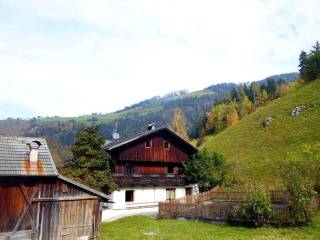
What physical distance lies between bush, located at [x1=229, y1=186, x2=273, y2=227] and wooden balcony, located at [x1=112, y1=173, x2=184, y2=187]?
18299 mm

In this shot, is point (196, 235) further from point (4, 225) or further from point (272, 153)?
point (272, 153)

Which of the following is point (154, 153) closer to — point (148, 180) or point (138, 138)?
point (138, 138)

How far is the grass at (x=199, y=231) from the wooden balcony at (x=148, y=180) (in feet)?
39.5

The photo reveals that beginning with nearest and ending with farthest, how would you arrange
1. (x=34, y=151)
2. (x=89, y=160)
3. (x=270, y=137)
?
(x=34, y=151)
(x=89, y=160)
(x=270, y=137)

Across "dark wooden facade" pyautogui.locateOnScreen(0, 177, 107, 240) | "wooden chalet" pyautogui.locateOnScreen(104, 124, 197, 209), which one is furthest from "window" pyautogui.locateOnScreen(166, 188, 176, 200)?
"dark wooden facade" pyautogui.locateOnScreen(0, 177, 107, 240)

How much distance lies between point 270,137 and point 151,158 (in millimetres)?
29283

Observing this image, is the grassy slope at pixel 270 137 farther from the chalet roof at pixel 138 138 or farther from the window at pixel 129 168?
the window at pixel 129 168

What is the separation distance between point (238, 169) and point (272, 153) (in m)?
6.53

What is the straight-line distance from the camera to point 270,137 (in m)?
67.9

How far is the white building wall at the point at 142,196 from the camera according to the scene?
43.0m

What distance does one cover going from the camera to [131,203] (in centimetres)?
4419

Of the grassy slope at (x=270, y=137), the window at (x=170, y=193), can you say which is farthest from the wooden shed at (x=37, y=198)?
the grassy slope at (x=270, y=137)

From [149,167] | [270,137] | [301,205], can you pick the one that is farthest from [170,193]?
[270,137]

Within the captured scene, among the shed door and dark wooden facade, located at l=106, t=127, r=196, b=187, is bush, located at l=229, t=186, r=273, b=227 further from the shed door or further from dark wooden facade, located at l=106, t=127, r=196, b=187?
dark wooden facade, located at l=106, t=127, r=196, b=187
